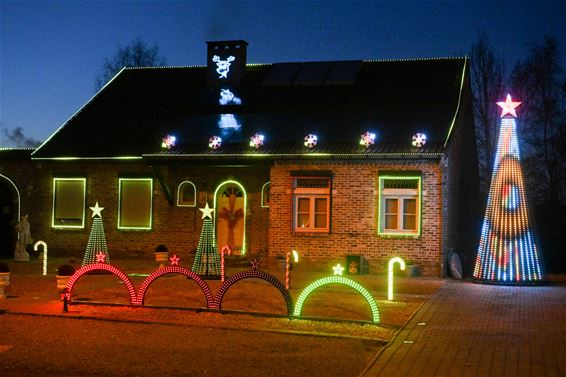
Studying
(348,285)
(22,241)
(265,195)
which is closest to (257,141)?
(265,195)

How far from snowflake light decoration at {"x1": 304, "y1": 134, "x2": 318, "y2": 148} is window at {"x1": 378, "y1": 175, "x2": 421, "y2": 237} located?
2.31 meters

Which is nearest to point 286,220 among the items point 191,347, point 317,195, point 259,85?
point 317,195

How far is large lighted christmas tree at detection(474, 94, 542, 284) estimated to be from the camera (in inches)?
763

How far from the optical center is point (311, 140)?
23078 millimetres

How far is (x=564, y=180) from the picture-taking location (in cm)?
3447

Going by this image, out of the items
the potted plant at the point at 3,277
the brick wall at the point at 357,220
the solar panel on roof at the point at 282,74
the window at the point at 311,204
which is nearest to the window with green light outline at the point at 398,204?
the brick wall at the point at 357,220

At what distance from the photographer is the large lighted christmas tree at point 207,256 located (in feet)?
63.1

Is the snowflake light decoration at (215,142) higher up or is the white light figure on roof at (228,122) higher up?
the white light figure on roof at (228,122)

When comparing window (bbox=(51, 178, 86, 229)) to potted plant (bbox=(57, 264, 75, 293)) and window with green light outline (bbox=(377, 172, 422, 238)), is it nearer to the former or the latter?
window with green light outline (bbox=(377, 172, 422, 238))

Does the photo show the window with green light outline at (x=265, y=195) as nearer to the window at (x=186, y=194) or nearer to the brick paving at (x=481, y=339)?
the window at (x=186, y=194)

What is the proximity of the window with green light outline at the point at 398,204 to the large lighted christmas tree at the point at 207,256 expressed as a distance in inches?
212

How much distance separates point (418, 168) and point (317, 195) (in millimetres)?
3183

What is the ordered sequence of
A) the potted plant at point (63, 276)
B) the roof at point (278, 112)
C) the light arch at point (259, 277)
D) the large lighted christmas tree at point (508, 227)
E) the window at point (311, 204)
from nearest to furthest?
1. the light arch at point (259, 277)
2. the potted plant at point (63, 276)
3. the large lighted christmas tree at point (508, 227)
4. the window at point (311, 204)
5. the roof at point (278, 112)

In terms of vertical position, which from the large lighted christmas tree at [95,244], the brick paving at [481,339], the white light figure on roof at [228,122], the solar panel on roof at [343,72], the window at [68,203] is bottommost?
the brick paving at [481,339]
